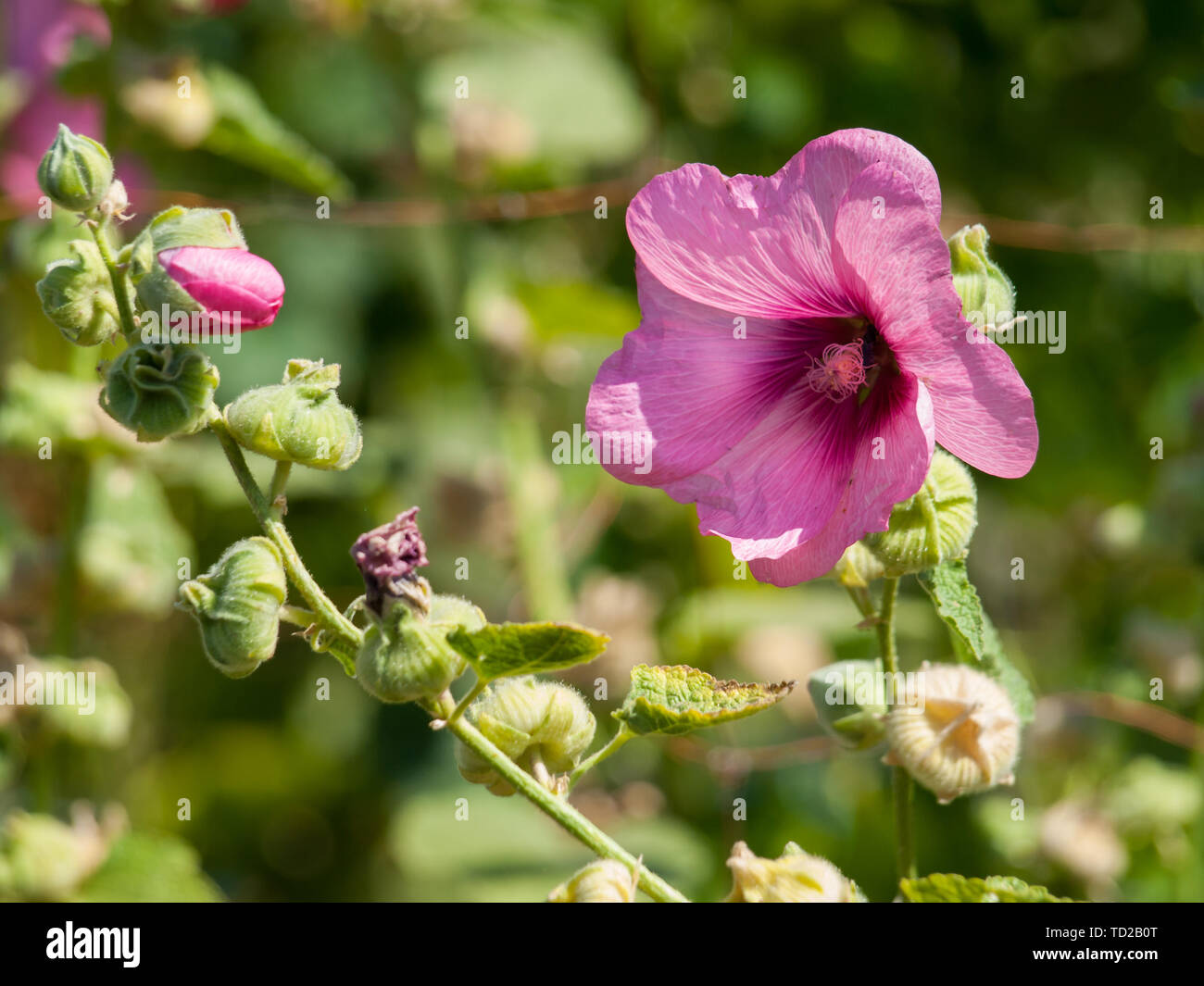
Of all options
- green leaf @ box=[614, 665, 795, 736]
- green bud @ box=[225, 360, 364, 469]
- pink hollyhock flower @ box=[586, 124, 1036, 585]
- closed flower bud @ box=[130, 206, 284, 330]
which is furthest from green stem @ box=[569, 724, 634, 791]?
closed flower bud @ box=[130, 206, 284, 330]

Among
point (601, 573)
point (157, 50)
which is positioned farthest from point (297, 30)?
point (601, 573)

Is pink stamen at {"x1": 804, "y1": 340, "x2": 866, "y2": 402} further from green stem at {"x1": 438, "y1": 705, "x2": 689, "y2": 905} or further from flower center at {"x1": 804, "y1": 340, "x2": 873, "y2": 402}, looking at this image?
green stem at {"x1": 438, "y1": 705, "x2": 689, "y2": 905}

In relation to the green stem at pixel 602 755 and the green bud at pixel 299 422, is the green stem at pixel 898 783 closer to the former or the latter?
the green stem at pixel 602 755

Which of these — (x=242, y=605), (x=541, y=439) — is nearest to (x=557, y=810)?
(x=242, y=605)

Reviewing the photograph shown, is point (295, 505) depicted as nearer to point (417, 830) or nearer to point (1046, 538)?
point (417, 830)

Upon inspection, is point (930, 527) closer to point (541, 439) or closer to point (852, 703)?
point (852, 703)
